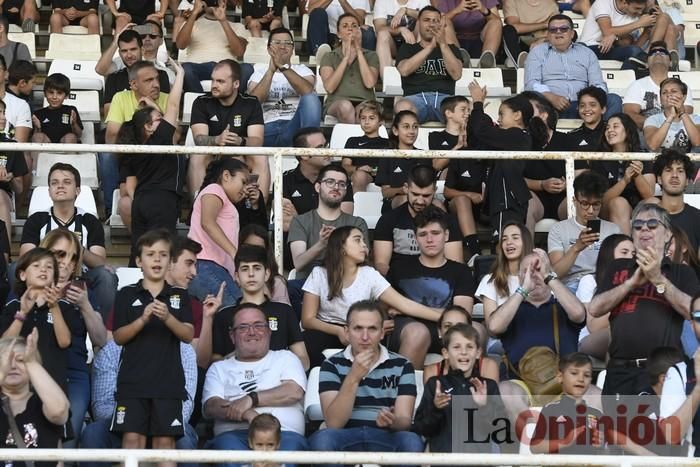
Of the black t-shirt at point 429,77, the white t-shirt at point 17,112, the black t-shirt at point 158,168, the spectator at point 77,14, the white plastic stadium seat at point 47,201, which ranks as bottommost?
the white plastic stadium seat at point 47,201

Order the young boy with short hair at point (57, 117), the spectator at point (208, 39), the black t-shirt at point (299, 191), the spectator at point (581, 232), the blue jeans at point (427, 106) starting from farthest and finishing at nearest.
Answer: the spectator at point (208, 39) → the blue jeans at point (427, 106) → the young boy with short hair at point (57, 117) → the black t-shirt at point (299, 191) → the spectator at point (581, 232)

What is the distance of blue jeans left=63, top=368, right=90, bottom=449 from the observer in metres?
8.45

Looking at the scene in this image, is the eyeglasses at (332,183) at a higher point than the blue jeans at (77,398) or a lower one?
higher

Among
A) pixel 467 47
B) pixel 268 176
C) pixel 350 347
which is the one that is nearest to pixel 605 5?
pixel 467 47

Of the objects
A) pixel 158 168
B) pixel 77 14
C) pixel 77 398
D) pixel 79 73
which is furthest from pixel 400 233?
pixel 77 14

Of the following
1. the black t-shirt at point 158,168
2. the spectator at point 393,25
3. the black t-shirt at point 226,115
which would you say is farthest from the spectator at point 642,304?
the spectator at point 393,25

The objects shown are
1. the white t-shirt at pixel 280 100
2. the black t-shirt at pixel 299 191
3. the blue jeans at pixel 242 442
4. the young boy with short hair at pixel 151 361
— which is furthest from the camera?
the white t-shirt at pixel 280 100

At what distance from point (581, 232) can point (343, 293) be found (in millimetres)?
1522

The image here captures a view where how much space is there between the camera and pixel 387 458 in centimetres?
681

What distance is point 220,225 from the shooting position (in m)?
9.99

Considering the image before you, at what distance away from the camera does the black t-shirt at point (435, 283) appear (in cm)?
952

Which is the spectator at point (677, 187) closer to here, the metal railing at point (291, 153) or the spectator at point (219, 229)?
the metal railing at point (291, 153)

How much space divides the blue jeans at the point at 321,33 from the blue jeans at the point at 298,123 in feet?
5.09

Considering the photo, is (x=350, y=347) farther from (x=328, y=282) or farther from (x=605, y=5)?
(x=605, y=5)
